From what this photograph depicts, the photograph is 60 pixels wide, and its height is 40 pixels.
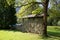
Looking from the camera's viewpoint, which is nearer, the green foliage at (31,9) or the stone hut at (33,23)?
the green foliage at (31,9)

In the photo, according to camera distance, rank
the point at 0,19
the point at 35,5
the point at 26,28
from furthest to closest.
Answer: the point at 0,19
the point at 26,28
the point at 35,5

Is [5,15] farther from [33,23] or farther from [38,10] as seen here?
[38,10]

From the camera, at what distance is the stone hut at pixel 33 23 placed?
72.6 feet

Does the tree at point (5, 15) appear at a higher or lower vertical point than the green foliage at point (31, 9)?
lower

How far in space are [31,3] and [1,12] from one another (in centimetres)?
986

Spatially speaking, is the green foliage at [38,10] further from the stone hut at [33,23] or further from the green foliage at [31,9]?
the stone hut at [33,23]

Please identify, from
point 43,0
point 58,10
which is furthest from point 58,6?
point 43,0

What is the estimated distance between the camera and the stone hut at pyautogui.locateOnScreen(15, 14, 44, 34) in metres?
22.1

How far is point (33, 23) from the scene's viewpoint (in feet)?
76.4

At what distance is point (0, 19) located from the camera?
28328 millimetres

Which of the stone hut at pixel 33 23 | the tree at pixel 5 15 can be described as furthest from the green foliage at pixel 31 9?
the tree at pixel 5 15

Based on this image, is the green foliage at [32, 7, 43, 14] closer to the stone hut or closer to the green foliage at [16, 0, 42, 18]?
the green foliage at [16, 0, 42, 18]

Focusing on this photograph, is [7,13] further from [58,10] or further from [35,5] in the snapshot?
[58,10]

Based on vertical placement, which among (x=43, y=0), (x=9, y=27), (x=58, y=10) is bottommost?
(x=9, y=27)
